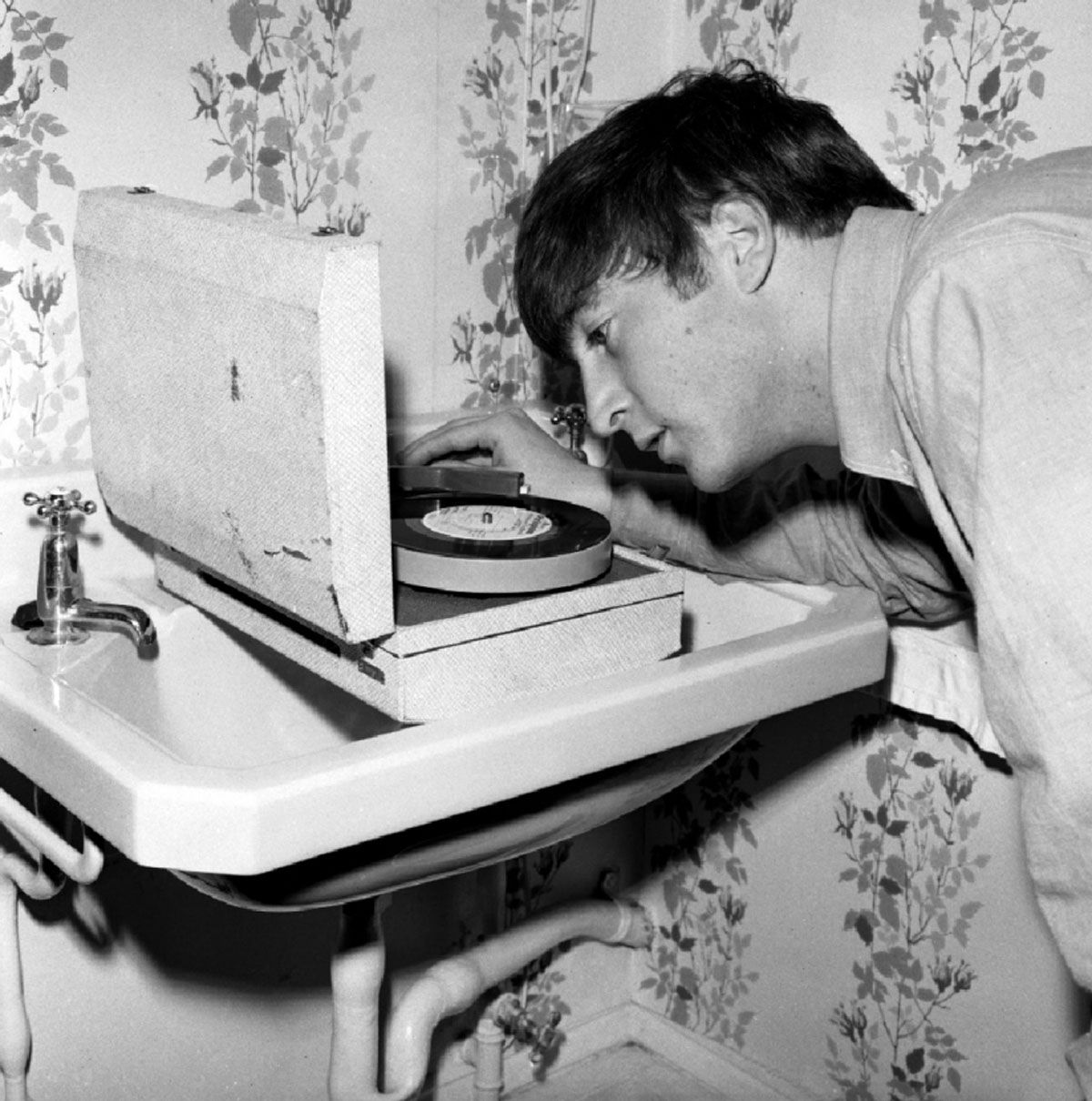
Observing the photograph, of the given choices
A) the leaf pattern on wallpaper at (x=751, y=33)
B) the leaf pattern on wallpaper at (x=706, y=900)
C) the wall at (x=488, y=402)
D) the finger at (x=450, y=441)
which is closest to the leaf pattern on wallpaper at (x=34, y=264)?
the wall at (x=488, y=402)

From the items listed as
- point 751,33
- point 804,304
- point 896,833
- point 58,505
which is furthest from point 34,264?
point 896,833

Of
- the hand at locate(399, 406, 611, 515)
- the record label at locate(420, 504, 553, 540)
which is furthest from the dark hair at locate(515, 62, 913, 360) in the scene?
the hand at locate(399, 406, 611, 515)

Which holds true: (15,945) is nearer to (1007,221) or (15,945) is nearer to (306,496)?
(306,496)

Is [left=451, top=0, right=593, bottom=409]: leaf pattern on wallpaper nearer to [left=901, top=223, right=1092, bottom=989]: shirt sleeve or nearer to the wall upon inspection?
the wall

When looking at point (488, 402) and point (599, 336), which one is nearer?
point (599, 336)

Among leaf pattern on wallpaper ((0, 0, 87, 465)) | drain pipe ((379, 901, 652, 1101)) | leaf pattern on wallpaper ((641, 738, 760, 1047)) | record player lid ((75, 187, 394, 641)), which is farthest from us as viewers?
leaf pattern on wallpaper ((641, 738, 760, 1047))

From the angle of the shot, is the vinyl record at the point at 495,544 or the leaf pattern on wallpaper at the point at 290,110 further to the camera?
the leaf pattern on wallpaper at the point at 290,110

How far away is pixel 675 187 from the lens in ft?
3.45

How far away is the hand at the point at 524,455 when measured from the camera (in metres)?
1.35

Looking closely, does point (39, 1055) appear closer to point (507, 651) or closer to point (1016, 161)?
point (507, 651)

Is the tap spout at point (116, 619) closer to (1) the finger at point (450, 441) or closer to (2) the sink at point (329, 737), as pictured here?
(2) the sink at point (329, 737)

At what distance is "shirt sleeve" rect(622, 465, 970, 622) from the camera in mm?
1257

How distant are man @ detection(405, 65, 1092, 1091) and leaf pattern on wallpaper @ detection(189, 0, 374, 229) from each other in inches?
9.6

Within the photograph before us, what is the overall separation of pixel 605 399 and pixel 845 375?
20 cm
